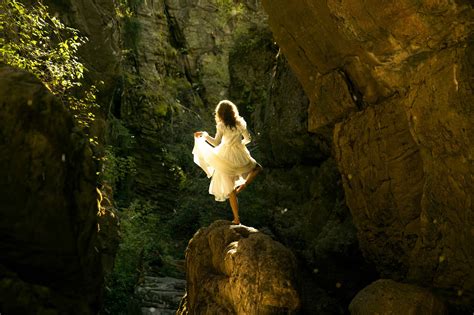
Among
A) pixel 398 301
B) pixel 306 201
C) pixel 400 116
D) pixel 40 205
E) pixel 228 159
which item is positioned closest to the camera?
pixel 40 205

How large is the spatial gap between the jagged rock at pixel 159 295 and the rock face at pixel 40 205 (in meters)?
5.00

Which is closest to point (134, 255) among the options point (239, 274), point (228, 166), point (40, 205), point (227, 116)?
point (228, 166)

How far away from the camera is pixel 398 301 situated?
6.32m

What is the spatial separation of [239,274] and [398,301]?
2.16 metres

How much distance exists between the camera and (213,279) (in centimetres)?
762

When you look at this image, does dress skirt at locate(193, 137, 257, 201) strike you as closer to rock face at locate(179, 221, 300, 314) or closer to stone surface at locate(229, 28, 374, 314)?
rock face at locate(179, 221, 300, 314)

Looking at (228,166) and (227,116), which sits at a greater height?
(227,116)

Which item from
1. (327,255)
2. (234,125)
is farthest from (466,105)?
(327,255)

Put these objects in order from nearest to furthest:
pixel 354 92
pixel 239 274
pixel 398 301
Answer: pixel 398 301 → pixel 239 274 → pixel 354 92

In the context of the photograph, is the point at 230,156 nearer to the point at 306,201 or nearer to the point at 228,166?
the point at 228,166

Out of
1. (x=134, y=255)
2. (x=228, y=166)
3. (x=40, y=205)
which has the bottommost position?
(x=40, y=205)

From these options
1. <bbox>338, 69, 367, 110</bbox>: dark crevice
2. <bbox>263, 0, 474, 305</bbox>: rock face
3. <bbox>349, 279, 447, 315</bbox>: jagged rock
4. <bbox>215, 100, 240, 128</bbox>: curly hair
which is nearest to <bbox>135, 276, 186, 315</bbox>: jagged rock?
<bbox>215, 100, 240, 128</bbox>: curly hair

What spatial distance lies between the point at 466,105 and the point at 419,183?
1819mm

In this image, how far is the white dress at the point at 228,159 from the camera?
28.7 ft
